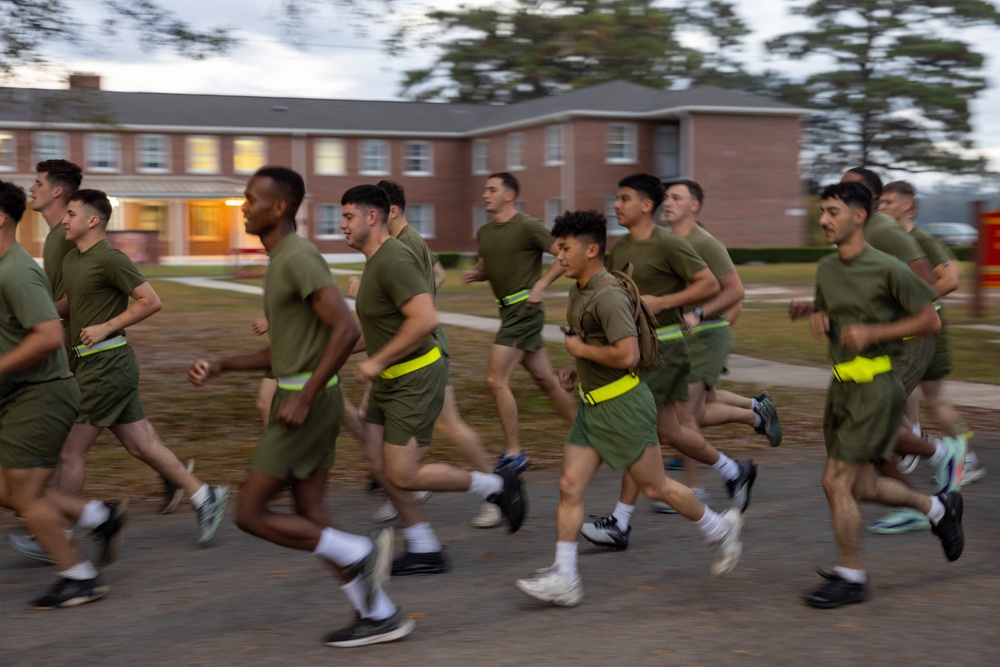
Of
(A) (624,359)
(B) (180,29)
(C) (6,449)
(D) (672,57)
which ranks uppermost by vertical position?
(D) (672,57)

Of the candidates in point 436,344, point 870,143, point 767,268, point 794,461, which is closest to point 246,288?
point 767,268

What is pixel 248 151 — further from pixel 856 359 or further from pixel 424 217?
pixel 856 359

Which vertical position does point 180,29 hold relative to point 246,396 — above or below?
above

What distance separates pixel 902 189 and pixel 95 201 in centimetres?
499

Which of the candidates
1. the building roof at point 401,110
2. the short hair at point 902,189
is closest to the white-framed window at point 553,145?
the building roof at point 401,110

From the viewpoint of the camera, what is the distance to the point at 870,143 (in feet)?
195

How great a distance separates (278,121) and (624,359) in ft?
170

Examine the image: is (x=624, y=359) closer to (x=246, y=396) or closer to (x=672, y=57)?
(x=246, y=396)

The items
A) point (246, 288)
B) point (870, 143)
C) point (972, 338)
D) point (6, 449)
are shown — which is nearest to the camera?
point (6, 449)

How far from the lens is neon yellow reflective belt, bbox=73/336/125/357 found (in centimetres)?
670

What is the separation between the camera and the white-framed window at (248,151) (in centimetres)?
5531

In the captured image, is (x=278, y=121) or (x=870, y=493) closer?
(x=870, y=493)

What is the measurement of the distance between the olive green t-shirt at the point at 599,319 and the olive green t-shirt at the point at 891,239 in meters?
2.12

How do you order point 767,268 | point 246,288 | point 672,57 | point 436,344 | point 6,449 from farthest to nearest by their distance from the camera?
point 672,57
point 767,268
point 246,288
point 436,344
point 6,449
